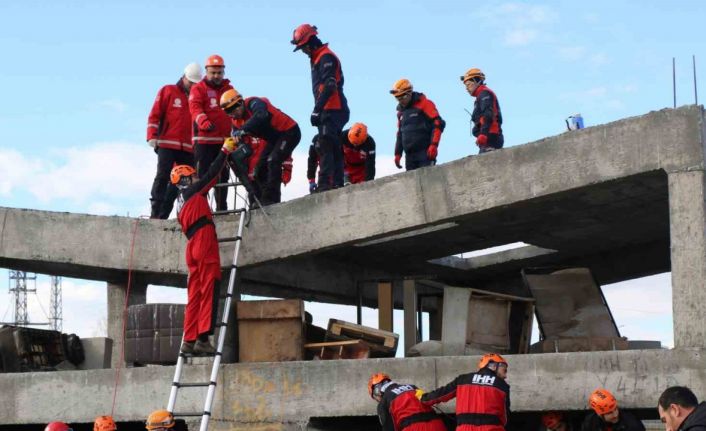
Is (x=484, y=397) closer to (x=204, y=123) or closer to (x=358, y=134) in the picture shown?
(x=204, y=123)

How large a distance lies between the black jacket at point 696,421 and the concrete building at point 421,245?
4527 mm

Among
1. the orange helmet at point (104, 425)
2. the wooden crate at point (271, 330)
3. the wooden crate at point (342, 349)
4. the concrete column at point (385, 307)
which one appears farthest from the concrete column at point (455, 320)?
the orange helmet at point (104, 425)

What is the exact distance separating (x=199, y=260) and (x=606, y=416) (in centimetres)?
467

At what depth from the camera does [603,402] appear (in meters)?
10.8

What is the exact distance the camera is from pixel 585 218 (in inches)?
568

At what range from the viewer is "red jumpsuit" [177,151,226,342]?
1255 cm

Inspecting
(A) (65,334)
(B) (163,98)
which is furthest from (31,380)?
(B) (163,98)

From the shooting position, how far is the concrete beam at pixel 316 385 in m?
11.2

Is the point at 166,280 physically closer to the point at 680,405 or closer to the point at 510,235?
the point at 510,235

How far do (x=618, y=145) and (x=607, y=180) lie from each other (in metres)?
0.36

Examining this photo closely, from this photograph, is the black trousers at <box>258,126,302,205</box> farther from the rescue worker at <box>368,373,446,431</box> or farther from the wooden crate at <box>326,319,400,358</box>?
the rescue worker at <box>368,373,446,431</box>

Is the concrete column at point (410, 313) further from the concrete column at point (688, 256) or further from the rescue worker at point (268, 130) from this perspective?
the concrete column at point (688, 256)

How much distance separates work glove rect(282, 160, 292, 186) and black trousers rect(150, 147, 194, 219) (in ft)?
4.18

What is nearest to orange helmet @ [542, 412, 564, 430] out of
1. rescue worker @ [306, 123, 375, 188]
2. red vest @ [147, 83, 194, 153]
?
rescue worker @ [306, 123, 375, 188]
